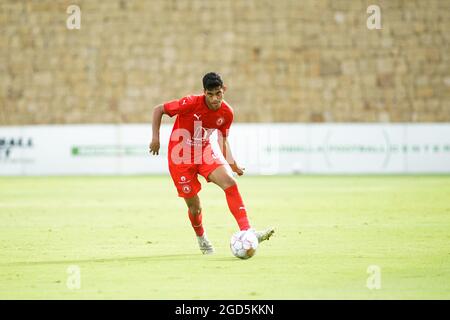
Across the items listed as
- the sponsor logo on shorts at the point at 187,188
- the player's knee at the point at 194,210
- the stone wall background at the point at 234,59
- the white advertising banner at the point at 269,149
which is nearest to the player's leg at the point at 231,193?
the sponsor logo on shorts at the point at 187,188

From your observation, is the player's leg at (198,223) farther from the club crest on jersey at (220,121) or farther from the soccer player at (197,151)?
the club crest on jersey at (220,121)

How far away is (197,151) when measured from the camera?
12.2 metres

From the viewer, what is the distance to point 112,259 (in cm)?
1159

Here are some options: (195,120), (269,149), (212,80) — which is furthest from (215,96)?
(269,149)

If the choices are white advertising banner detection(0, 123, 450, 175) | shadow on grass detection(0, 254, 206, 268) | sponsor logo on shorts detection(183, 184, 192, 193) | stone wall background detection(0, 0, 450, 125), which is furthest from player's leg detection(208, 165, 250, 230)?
stone wall background detection(0, 0, 450, 125)

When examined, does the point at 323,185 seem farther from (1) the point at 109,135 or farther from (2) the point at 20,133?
(2) the point at 20,133

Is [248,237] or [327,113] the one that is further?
[327,113]

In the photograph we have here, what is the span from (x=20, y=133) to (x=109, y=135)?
2.78 m

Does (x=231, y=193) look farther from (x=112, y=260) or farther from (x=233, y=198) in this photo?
(x=112, y=260)

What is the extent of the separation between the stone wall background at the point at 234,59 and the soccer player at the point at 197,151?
2517 centimetres

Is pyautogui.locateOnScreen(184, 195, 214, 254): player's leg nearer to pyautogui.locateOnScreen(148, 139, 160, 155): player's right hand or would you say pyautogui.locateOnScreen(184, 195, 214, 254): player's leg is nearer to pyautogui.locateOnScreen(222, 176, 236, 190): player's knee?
pyautogui.locateOnScreen(222, 176, 236, 190): player's knee

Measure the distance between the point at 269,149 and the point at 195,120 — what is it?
20.7m

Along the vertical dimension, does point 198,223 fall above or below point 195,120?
below
